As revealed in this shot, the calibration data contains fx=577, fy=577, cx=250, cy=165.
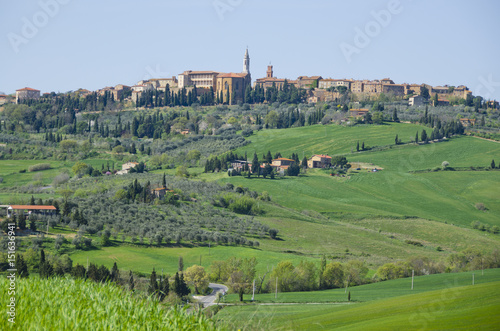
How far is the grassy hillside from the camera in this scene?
12.9 m

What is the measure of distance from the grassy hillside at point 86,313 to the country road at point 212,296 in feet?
64.6

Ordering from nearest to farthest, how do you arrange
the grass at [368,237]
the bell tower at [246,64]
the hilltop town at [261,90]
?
1. the grass at [368,237]
2. the hilltop town at [261,90]
3. the bell tower at [246,64]

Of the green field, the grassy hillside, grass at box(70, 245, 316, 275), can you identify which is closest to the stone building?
grass at box(70, 245, 316, 275)

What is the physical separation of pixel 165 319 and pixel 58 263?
3062 centimetres

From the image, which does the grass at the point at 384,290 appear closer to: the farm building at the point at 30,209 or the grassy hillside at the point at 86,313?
the grassy hillside at the point at 86,313

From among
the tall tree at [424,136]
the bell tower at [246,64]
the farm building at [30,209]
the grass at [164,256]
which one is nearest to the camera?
the grass at [164,256]

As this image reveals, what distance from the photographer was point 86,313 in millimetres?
13508

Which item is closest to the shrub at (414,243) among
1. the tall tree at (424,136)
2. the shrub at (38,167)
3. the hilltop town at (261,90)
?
the tall tree at (424,136)

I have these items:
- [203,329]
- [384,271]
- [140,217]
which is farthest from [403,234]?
[203,329]

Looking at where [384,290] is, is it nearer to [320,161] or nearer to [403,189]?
[403,189]

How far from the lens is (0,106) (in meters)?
164

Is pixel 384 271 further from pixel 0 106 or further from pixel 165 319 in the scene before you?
pixel 0 106

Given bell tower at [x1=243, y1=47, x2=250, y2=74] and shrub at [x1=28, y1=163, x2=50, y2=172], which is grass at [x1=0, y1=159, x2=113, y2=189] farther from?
bell tower at [x1=243, y1=47, x2=250, y2=74]

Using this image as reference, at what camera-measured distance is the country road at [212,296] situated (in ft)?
120
